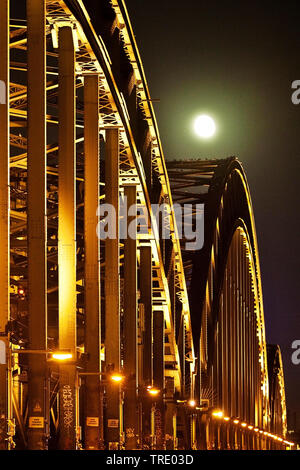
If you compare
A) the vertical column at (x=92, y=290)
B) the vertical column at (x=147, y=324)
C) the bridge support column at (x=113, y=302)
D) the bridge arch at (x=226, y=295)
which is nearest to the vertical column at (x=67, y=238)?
the vertical column at (x=92, y=290)

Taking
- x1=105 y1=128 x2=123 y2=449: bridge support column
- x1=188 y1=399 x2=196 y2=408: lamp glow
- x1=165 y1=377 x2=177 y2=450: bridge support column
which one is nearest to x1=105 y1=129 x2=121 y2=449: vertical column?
x1=105 y1=128 x2=123 y2=449: bridge support column

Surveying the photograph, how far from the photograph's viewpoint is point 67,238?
30.1m

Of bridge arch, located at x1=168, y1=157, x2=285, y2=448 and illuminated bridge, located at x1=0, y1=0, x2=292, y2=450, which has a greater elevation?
bridge arch, located at x1=168, y1=157, x2=285, y2=448

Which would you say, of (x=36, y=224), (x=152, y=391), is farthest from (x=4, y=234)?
(x=152, y=391)

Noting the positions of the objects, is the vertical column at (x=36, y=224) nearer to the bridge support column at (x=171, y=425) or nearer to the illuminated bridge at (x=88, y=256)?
the illuminated bridge at (x=88, y=256)

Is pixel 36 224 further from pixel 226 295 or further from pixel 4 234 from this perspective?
pixel 226 295

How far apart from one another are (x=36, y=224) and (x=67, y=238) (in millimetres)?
2404

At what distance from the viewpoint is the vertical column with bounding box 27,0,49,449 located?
2747cm

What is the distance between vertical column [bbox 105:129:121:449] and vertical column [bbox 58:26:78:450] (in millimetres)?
6235

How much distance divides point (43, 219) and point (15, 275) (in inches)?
413

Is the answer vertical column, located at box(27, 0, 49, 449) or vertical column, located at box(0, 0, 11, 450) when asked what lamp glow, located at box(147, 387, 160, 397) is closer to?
vertical column, located at box(27, 0, 49, 449)

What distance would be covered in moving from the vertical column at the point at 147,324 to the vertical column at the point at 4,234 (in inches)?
810
